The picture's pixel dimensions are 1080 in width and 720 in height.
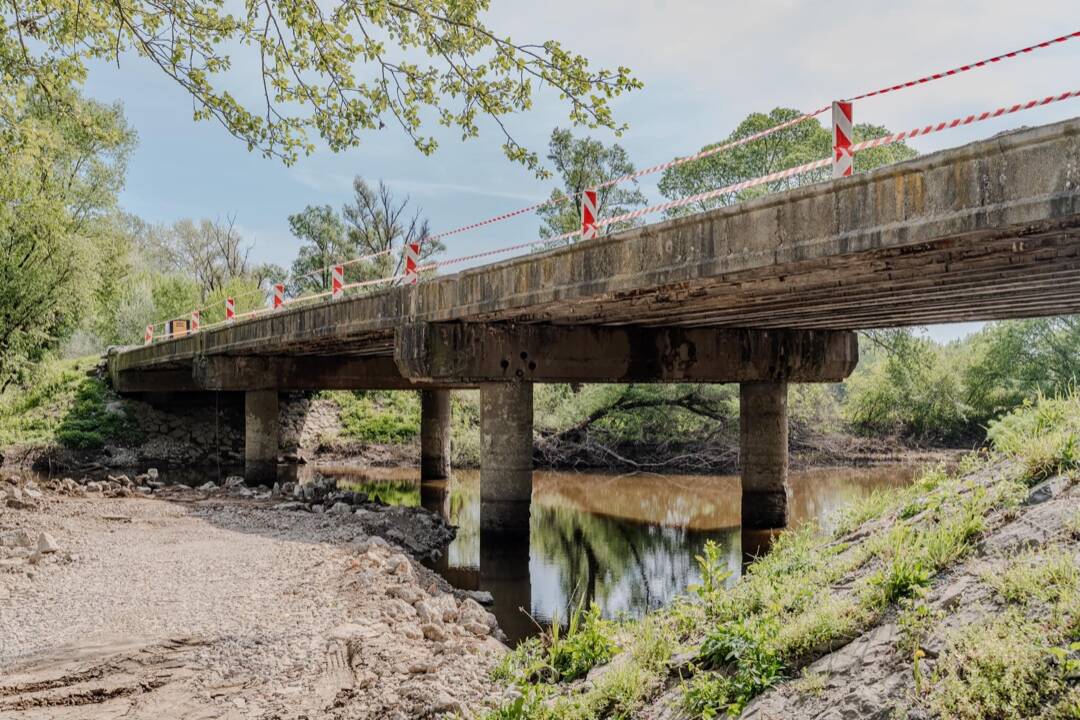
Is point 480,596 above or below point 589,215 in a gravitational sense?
below

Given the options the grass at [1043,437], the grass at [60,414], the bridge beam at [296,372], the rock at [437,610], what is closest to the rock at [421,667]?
the rock at [437,610]

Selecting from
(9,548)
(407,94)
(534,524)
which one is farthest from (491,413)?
(407,94)

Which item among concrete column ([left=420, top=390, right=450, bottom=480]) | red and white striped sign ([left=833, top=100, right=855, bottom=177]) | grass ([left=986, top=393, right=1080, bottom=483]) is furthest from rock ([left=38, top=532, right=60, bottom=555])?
concrete column ([left=420, top=390, right=450, bottom=480])

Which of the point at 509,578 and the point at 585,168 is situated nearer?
the point at 509,578

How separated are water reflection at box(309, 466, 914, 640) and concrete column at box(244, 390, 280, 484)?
9.38ft

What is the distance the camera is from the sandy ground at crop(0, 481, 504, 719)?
226 inches

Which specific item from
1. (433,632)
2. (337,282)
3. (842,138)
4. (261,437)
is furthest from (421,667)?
(261,437)

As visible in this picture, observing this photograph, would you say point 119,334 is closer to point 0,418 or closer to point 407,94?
point 0,418

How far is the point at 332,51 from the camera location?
5.77m

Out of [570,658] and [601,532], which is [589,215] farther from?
[601,532]

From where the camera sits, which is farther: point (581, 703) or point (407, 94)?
point (407, 94)

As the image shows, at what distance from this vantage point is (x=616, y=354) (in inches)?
552

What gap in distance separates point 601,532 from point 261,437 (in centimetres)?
1054

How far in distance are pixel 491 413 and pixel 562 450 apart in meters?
14.4
